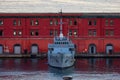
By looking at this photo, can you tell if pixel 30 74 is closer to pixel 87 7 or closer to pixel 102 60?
pixel 102 60

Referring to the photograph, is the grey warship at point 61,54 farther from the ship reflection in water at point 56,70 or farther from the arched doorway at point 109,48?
the arched doorway at point 109,48

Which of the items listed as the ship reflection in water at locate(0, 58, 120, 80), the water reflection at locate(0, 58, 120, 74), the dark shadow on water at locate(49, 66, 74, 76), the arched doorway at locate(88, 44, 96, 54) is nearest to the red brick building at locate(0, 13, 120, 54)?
the arched doorway at locate(88, 44, 96, 54)

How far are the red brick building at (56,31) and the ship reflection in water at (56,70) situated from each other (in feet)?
44.5

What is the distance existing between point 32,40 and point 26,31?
2473 mm

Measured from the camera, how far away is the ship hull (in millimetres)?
110750

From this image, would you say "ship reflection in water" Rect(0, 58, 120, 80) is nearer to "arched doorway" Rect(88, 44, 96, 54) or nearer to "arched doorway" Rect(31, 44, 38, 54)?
Result: "arched doorway" Rect(31, 44, 38, 54)

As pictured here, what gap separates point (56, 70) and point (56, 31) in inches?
1410

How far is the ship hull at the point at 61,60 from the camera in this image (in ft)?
363

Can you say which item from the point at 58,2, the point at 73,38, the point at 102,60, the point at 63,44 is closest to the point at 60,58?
the point at 63,44

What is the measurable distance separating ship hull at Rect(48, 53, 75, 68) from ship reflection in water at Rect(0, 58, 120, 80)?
34.5 inches

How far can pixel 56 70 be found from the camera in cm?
10925

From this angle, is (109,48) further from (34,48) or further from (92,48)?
(34,48)

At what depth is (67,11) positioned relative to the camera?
485 ft

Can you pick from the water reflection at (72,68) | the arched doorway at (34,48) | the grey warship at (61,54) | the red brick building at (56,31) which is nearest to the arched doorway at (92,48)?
the red brick building at (56,31)
